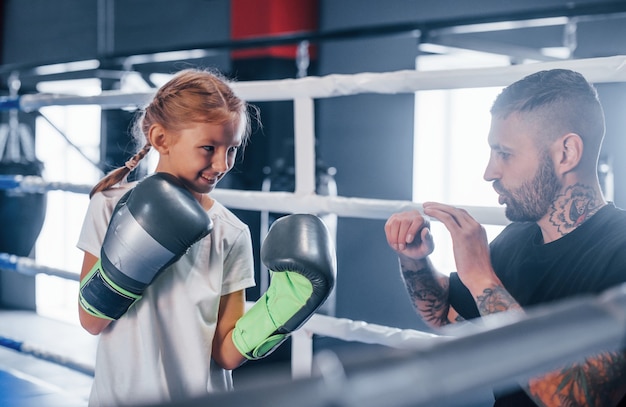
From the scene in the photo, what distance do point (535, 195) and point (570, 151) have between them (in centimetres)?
8

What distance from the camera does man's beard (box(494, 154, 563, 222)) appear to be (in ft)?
3.28

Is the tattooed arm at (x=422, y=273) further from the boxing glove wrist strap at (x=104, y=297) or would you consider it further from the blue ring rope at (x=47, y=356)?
the blue ring rope at (x=47, y=356)

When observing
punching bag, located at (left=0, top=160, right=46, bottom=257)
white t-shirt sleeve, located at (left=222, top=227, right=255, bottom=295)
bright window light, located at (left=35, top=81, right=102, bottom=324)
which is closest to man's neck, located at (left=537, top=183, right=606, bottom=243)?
white t-shirt sleeve, located at (left=222, top=227, right=255, bottom=295)

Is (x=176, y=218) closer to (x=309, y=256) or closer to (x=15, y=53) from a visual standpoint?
(x=309, y=256)

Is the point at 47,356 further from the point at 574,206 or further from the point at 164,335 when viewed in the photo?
the point at 574,206

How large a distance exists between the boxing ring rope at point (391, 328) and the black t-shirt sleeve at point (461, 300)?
80 mm

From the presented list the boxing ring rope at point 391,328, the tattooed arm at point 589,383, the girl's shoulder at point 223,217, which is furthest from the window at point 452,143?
the tattooed arm at point 589,383

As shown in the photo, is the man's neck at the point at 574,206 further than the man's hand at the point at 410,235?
No

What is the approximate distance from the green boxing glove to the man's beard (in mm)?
265

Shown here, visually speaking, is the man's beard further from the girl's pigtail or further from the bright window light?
the bright window light

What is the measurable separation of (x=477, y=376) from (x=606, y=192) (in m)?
2.94

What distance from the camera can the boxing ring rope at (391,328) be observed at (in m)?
0.27

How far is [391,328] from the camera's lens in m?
1.39

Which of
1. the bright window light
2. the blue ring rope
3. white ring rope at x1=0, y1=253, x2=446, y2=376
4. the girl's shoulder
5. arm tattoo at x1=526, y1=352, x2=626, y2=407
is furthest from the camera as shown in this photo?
the bright window light
